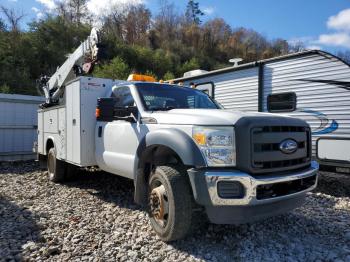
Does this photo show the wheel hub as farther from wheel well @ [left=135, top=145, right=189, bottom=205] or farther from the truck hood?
the truck hood

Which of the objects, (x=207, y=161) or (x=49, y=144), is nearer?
(x=207, y=161)

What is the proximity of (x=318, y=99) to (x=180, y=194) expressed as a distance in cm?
430

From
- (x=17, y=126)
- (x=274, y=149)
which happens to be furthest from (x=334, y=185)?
(x=17, y=126)

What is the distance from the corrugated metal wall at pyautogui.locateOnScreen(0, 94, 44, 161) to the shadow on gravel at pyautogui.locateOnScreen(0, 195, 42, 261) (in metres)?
6.31

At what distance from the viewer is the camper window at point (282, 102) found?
712 cm

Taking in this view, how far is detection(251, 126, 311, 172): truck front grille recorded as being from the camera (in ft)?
11.7

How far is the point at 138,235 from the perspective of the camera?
13.9 feet

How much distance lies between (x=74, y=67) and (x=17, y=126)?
503 cm

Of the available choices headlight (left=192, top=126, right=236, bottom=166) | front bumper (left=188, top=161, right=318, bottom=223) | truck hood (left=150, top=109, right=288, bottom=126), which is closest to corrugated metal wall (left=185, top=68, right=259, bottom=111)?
truck hood (left=150, top=109, right=288, bottom=126)

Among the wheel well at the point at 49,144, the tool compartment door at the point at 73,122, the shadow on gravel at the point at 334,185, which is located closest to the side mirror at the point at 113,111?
the tool compartment door at the point at 73,122

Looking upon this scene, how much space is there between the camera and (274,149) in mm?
3719

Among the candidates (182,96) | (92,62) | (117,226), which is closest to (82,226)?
(117,226)

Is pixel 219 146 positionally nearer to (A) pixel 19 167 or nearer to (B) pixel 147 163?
(B) pixel 147 163

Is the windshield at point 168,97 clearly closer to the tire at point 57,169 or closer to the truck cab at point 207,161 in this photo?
the truck cab at point 207,161
